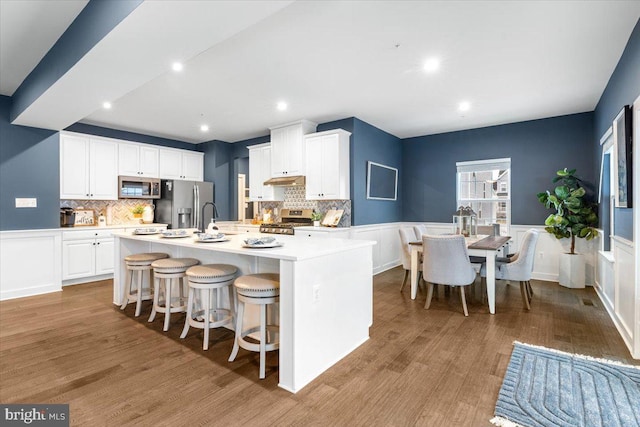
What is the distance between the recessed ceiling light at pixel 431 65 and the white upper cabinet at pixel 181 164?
5210 mm

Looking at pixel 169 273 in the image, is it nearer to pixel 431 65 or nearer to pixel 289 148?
pixel 289 148

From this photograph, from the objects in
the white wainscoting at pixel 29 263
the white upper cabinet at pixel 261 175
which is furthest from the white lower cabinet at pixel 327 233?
the white wainscoting at pixel 29 263

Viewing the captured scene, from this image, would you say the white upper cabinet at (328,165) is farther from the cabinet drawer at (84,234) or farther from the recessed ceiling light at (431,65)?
the cabinet drawer at (84,234)

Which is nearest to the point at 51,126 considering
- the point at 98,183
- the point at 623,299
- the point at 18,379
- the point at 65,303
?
the point at 98,183

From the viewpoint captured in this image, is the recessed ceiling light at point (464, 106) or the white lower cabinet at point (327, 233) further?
Result: the white lower cabinet at point (327, 233)

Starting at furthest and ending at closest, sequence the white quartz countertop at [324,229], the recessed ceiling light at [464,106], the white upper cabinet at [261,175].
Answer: the white upper cabinet at [261,175], the white quartz countertop at [324,229], the recessed ceiling light at [464,106]

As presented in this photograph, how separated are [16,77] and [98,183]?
2.06 m

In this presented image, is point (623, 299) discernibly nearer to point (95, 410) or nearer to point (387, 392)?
point (387, 392)

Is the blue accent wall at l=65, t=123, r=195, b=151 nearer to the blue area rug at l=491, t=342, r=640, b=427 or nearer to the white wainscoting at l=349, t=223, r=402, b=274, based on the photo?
the white wainscoting at l=349, t=223, r=402, b=274

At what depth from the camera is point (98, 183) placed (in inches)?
212

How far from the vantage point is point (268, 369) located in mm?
2307

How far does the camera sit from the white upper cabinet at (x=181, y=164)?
6.32m

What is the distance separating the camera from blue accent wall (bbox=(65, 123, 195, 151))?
5.40m

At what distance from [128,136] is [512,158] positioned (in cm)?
714
